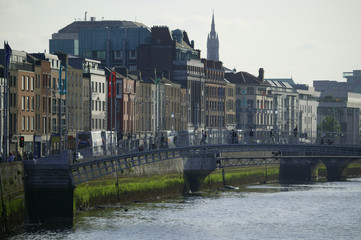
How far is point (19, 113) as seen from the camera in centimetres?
11894

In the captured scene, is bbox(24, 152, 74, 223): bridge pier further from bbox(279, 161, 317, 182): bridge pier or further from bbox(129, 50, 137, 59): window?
bbox(129, 50, 137, 59): window

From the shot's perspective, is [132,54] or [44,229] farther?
[132,54]

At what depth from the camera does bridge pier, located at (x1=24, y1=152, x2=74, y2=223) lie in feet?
274

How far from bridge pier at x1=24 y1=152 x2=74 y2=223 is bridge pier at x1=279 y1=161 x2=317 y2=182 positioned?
8446 cm

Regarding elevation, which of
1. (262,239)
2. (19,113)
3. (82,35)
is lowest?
(262,239)

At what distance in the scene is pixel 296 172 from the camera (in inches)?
6585

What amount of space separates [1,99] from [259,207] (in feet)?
88.9

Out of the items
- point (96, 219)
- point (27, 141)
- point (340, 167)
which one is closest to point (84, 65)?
point (27, 141)

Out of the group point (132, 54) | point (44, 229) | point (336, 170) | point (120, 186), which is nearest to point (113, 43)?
point (132, 54)

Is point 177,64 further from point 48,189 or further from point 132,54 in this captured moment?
point 48,189

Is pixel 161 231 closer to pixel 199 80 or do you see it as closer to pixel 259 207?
pixel 259 207

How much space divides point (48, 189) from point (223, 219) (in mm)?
14931

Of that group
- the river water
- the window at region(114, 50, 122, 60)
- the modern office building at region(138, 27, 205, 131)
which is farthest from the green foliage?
the window at region(114, 50, 122, 60)

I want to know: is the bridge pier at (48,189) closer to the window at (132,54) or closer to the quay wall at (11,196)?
the quay wall at (11,196)
